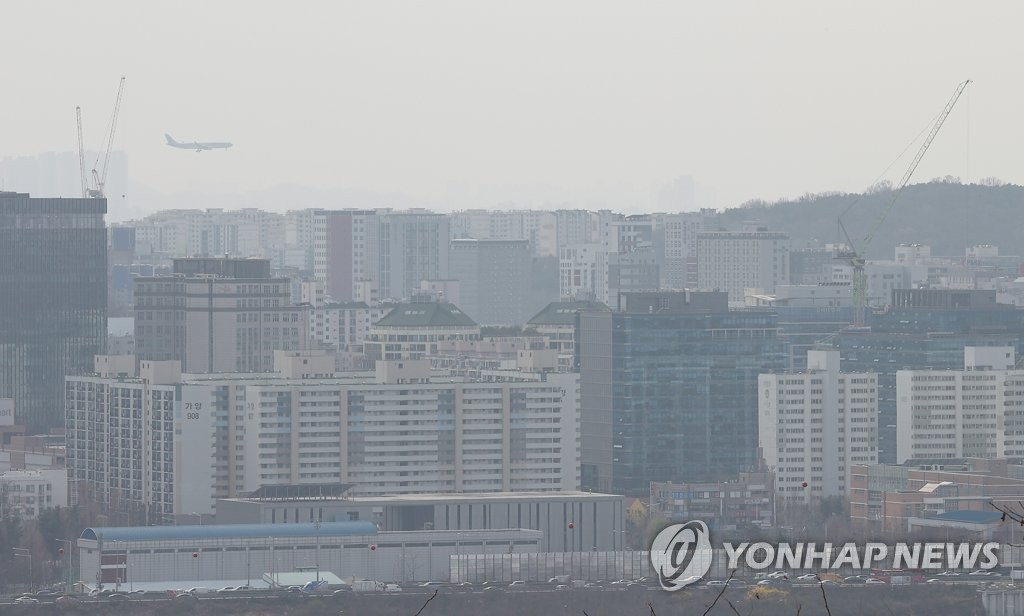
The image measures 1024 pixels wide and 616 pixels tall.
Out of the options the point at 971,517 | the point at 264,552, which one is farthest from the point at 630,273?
the point at 264,552

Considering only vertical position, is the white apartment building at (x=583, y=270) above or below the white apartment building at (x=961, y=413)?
above

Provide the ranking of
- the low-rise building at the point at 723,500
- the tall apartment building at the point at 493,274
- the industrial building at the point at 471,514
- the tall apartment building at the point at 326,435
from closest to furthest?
the industrial building at the point at 471,514 → the tall apartment building at the point at 326,435 → the low-rise building at the point at 723,500 → the tall apartment building at the point at 493,274

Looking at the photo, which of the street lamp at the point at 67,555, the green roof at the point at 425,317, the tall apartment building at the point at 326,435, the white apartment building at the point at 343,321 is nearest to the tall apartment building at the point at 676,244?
the white apartment building at the point at 343,321

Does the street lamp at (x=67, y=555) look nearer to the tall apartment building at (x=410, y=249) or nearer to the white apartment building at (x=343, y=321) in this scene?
the white apartment building at (x=343, y=321)

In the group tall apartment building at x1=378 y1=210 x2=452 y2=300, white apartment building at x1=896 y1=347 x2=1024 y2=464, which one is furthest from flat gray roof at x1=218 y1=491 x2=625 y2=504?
tall apartment building at x1=378 y1=210 x2=452 y2=300

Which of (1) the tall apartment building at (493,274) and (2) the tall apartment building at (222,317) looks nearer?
(2) the tall apartment building at (222,317)

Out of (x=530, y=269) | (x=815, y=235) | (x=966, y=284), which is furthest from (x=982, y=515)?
(x=815, y=235)
